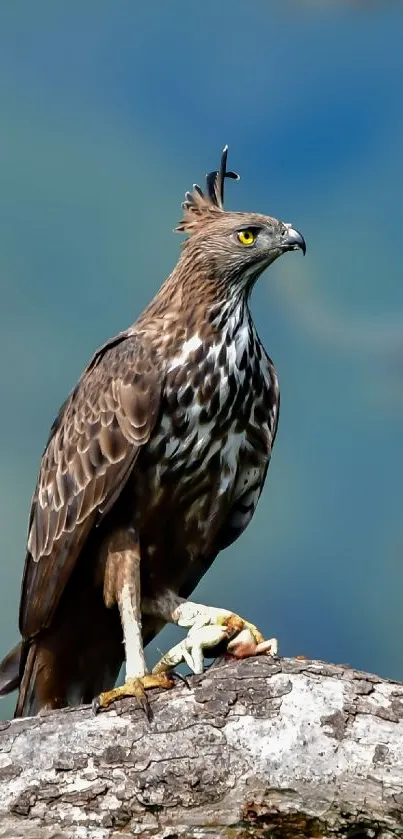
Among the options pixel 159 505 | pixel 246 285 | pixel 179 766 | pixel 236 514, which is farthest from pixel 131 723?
pixel 246 285

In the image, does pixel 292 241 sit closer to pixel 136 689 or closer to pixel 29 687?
pixel 136 689

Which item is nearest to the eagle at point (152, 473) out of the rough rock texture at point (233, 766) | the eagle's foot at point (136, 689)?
the eagle's foot at point (136, 689)

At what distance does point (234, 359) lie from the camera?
262 inches

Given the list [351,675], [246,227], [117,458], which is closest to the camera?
[351,675]

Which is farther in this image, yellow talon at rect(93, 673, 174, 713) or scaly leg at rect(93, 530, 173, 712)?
scaly leg at rect(93, 530, 173, 712)

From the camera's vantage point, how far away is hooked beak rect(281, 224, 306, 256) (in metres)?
6.80

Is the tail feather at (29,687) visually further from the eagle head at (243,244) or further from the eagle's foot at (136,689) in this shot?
the eagle head at (243,244)

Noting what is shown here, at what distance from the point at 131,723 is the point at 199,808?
1.60 feet

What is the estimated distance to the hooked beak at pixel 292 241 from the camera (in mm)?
6797

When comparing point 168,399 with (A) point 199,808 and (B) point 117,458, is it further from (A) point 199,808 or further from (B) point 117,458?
(A) point 199,808

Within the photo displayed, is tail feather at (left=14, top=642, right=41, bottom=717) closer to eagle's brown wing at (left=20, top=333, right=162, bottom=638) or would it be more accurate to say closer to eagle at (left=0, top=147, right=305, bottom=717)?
eagle at (left=0, top=147, right=305, bottom=717)

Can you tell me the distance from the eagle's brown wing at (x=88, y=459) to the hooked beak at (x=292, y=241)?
95 cm

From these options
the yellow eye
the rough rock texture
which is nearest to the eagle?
the yellow eye

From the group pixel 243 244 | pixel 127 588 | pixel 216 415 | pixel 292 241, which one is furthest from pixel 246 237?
pixel 127 588
